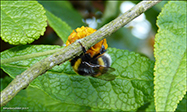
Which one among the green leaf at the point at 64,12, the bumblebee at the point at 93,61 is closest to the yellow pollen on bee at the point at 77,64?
the bumblebee at the point at 93,61

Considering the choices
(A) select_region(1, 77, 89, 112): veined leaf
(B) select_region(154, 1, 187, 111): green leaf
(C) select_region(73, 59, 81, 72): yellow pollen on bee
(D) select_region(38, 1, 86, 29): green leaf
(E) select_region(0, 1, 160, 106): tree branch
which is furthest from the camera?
(D) select_region(38, 1, 86, 29): green leaf

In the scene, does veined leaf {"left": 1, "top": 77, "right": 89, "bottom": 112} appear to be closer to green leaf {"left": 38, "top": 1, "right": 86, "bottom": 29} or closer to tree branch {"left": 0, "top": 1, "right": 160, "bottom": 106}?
tree branch {"left": 0, "top": 1, "right": 160, "bottom": 106}

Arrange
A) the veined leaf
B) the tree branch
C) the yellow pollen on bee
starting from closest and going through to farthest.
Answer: the tree branch → the yellow pollen on bee → the veined leaf

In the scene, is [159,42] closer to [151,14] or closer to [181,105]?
[181,105]

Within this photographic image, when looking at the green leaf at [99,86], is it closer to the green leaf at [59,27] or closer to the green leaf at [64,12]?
the green leaf at [59,27]

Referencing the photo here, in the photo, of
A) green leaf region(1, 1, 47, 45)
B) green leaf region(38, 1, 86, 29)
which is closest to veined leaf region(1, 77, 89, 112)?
green leaf region(1, 1, 47, 45)
